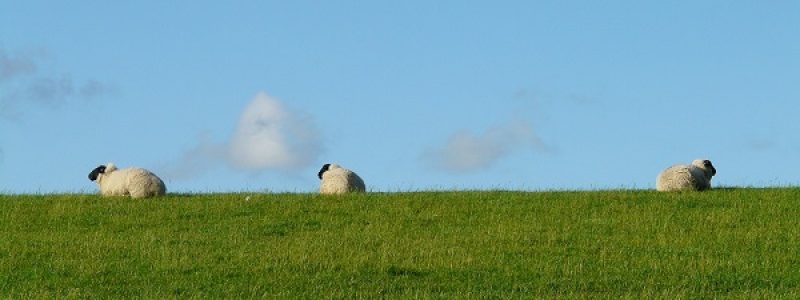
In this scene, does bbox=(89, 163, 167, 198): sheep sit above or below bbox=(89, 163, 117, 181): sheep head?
below

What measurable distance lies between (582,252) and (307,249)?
568 centimetres

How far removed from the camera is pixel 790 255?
2748 cm

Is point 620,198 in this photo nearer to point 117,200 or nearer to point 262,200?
point 262,200

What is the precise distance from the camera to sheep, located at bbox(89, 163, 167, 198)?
37375 millimetres

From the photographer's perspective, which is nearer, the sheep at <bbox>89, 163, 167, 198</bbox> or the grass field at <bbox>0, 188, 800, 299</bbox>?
the grass field at <bbox>0, 188, 800, 299</bbox>

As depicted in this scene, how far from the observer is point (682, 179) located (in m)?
37.2

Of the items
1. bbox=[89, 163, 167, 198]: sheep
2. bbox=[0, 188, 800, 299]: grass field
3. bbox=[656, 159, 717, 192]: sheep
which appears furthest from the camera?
bbox=[89, 163, 167, 198]: sheep

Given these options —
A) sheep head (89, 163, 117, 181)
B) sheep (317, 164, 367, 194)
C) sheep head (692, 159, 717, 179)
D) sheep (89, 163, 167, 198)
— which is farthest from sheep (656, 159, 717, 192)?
sheep head (89, 163, 117, 181)

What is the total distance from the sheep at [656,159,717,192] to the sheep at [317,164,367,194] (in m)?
8.33

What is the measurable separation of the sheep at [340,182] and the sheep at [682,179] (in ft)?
27.3

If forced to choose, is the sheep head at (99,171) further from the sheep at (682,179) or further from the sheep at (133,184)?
the sheep at (682,179)

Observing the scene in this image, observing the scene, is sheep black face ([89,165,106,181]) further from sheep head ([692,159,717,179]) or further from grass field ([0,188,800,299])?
sheep head ([692,159,717,179])

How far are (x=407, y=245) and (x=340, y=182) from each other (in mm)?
9096

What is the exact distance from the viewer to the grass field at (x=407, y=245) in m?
23.3
